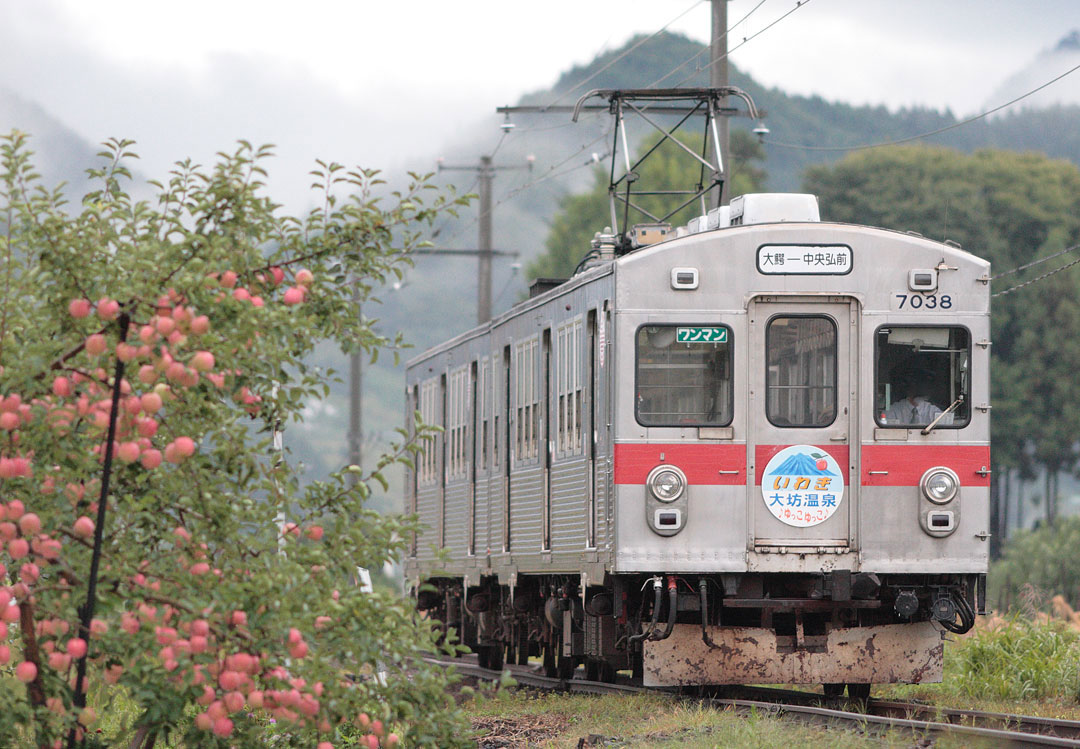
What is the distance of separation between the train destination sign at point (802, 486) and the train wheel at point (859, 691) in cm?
200

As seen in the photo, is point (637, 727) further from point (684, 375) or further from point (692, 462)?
point (684, 375)

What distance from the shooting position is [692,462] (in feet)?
41.7

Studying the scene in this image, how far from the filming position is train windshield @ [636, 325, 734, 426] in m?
12.8

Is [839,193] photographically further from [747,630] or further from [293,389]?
[293,389]

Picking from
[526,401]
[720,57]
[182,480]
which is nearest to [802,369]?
[526,401]

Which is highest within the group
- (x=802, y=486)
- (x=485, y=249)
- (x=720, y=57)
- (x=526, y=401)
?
(x=720, y=57)

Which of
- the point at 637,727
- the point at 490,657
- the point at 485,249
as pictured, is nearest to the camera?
the point at 637,727

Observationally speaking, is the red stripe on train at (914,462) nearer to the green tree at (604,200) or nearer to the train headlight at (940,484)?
the train headlight at (940,484)

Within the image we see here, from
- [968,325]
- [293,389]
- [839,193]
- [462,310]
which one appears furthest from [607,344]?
[462,310]

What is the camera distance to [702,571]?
1261cm

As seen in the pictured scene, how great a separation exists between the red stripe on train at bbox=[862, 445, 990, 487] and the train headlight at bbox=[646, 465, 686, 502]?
1.32 meters

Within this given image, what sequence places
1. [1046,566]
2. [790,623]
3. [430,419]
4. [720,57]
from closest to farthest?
[790,623] → [430,419] → [720,57] → [1046,566]

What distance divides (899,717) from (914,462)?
5.97 feet

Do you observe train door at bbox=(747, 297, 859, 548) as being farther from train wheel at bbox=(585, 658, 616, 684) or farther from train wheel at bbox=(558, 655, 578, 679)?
train wheel at bbox=(558, 655, 578, 679)
